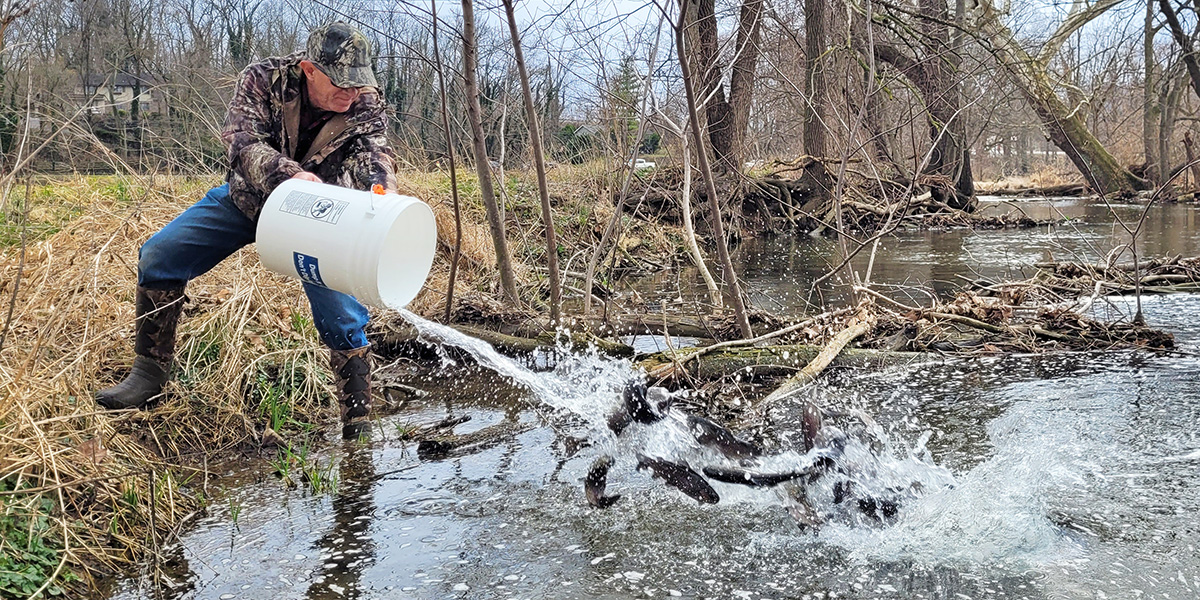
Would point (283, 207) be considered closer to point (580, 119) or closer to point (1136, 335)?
point (1136, 335)

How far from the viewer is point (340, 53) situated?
372cm

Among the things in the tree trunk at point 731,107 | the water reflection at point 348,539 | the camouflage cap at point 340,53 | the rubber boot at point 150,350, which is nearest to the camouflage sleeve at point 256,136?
the camouflage cap at point 340,53

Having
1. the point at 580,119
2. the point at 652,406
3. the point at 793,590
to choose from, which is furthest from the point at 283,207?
the point at 580,119

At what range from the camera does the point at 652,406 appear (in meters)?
3.39

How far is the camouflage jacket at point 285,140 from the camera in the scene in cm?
363

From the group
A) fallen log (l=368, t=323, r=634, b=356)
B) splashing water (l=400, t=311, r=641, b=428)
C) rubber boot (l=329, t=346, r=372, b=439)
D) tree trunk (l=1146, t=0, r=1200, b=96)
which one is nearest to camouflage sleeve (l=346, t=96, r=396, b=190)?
splashing water (l=400, t=311, r=641, b=428)

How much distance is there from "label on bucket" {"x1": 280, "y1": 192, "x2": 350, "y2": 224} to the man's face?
1.91 feet

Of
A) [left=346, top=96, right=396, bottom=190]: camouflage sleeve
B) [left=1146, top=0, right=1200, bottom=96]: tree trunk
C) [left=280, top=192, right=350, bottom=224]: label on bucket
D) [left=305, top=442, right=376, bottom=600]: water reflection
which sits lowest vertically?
[left=305, top=442, right=376, bottom=600]: water reflection

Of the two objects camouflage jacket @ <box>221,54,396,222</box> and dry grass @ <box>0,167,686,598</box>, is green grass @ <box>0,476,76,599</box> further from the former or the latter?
camouflage jacket @ <box>221,54,396,222</box>

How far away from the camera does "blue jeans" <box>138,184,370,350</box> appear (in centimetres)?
380

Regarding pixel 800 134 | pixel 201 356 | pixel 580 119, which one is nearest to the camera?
pixel 201 356

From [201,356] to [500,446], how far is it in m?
1.53

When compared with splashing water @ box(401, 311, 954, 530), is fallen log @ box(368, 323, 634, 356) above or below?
above

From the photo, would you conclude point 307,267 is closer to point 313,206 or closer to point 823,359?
point 313,206
